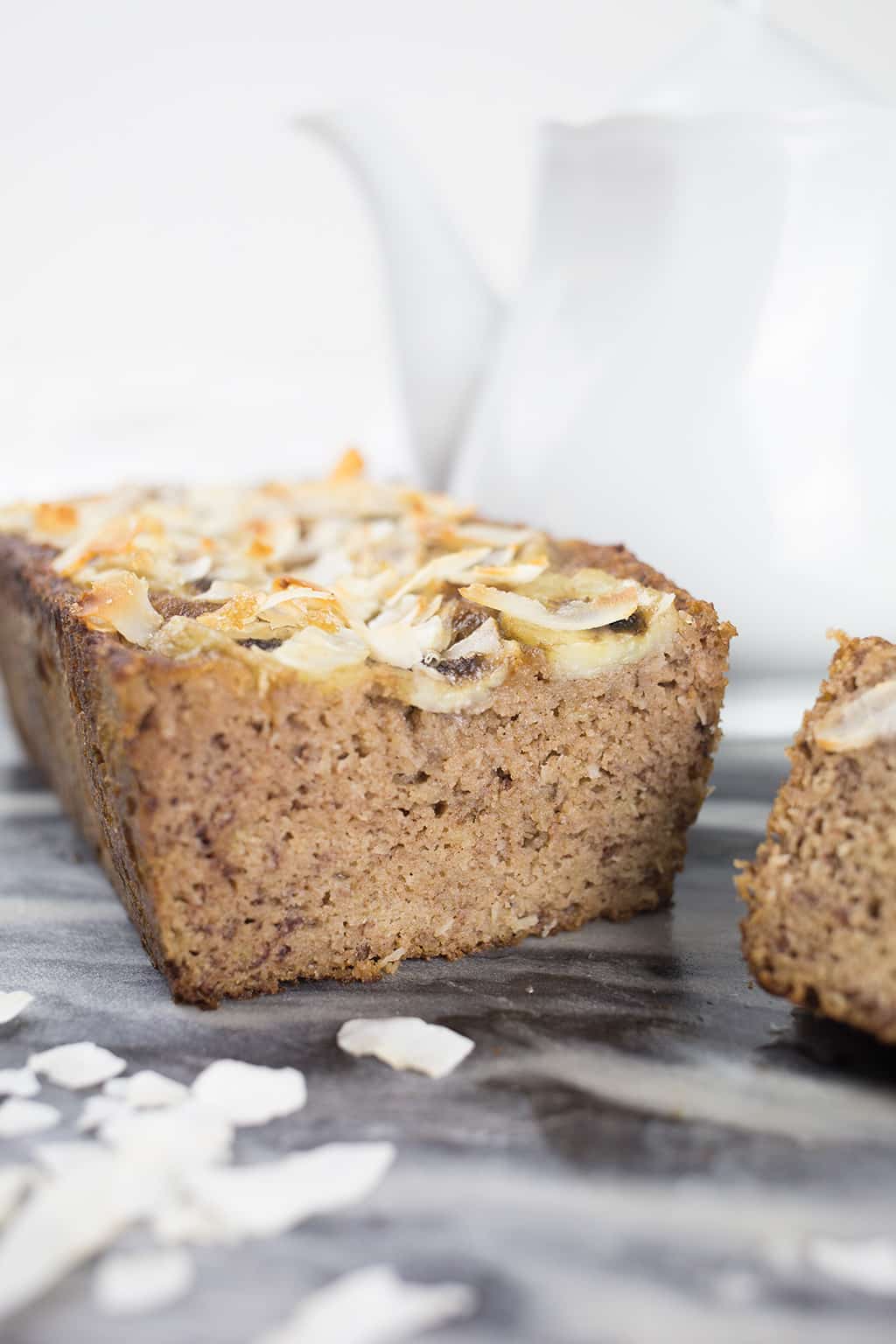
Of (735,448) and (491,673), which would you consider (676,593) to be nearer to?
(491,673)

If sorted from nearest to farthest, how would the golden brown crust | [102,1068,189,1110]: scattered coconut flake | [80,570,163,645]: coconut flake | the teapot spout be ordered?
[102,1068,189,1110]: scattered coconut flake
the golden brown crust
[80,570,163,645]: coconut flake
the teapot spout

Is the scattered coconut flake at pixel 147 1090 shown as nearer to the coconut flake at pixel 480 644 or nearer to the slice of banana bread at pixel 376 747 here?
the slice of banana bread at pixel 376 747

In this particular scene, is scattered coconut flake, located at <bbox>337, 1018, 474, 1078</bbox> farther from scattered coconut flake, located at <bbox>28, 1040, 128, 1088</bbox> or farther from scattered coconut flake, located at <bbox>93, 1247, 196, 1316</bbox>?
scattered coconut flake, located at <bbox>93, 1247, 196, 1316</bbox>

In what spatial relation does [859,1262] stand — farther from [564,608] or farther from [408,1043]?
[564,608]

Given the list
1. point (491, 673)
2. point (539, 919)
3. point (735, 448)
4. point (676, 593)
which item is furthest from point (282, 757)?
point (735, 448)

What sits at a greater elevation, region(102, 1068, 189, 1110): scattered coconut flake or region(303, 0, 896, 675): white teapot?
region(303, 0, 896, 675): white teapot

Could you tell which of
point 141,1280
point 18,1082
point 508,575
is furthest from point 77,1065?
point 508,575

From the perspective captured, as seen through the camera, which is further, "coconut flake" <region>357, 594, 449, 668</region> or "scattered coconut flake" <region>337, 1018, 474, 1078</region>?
"coconut flake" <region>357, 594, 449, 668</region>

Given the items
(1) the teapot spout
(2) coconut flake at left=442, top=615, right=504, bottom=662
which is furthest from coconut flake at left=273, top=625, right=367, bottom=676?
(1) the teapot spout
